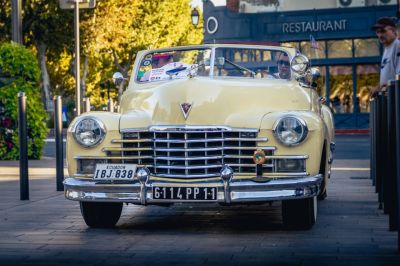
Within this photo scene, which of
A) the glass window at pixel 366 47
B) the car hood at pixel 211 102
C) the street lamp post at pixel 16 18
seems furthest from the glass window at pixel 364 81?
the car hood at pixel 211 102

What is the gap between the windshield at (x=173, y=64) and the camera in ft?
32.7

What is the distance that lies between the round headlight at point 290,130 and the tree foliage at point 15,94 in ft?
39.0

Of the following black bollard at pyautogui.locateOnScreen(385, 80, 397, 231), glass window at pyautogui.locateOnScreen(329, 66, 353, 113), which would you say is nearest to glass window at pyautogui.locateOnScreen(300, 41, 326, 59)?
glass window at pyautogui.locateOnScreen(329, 66, 353, 113)

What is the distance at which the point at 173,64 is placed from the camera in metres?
10.2

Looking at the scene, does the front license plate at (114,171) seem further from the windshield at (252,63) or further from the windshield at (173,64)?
the windshield at (252,63)

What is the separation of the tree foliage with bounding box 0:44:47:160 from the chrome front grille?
37.6 ft

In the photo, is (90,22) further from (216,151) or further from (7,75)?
(216,151)

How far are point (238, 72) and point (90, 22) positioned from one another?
110ft

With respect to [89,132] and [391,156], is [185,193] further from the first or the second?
[391,156]

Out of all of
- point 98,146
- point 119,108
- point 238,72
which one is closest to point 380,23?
point 238,72

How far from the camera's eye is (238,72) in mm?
9914

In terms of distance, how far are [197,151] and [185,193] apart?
377 millimetres

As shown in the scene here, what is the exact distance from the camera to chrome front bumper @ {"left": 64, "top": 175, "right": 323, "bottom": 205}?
27.3 ft

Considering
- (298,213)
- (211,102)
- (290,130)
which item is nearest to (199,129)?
(211,102)
